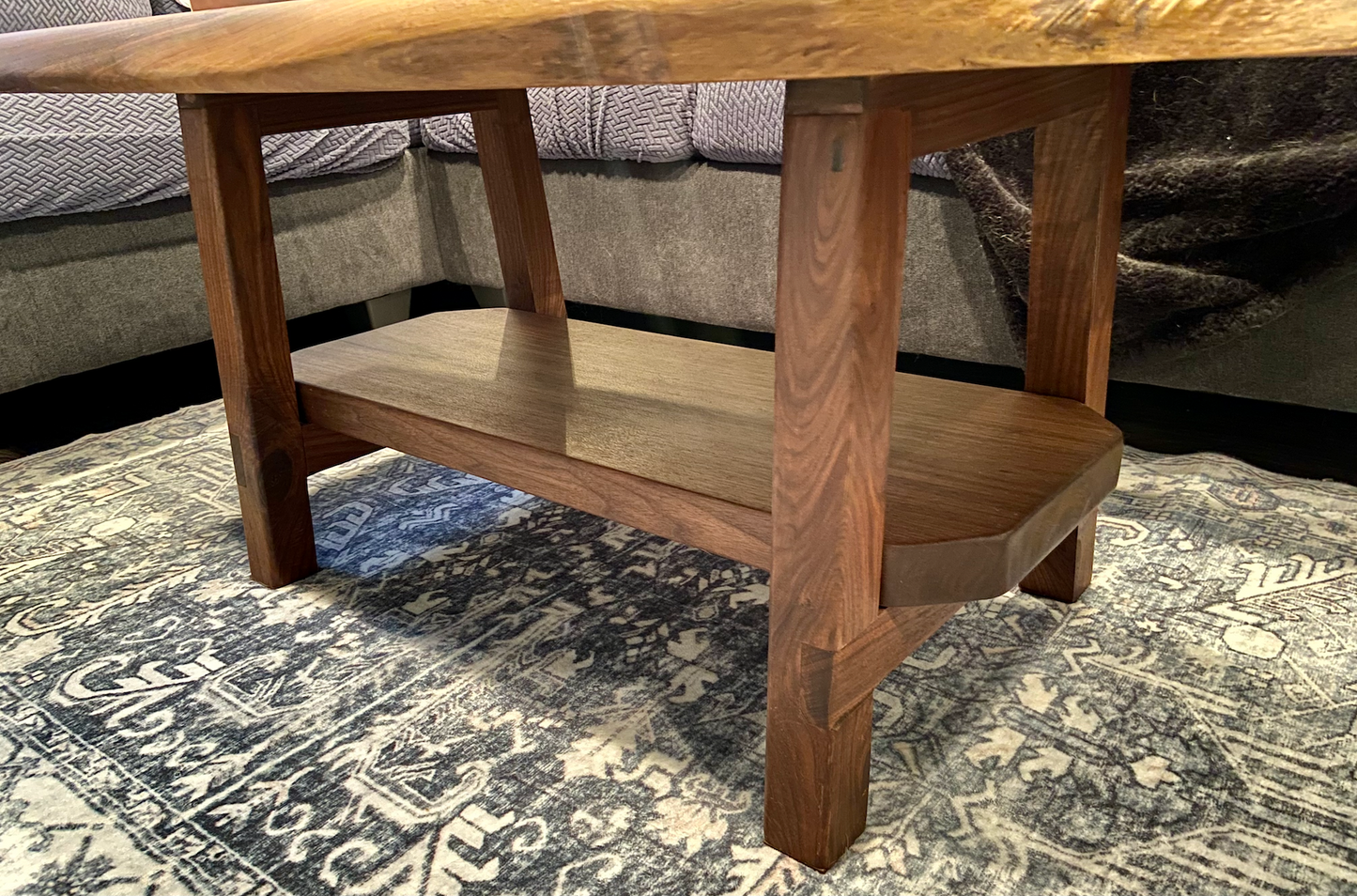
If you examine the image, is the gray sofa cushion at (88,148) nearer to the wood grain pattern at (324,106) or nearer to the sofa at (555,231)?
the sofa at (555,231)

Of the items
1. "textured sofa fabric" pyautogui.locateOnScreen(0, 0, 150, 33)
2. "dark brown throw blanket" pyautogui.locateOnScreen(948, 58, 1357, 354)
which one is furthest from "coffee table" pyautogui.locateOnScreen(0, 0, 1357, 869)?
"textured sofa fabric" pyautogui.locateOnScreen(0, 0, 150, 33)

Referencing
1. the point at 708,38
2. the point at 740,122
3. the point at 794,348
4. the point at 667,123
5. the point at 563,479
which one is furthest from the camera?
the point at 667,123

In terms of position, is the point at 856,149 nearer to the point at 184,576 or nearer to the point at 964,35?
the point at 964,35

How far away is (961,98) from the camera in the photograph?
0.65 meters

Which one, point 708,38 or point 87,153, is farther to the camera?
point 87,153

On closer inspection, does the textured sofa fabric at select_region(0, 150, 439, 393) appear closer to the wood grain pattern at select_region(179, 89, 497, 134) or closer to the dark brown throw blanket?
the wood grain pattern at select_region(179, 89, 497, 134)

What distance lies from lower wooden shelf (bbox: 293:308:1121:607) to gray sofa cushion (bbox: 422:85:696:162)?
21.0 inches

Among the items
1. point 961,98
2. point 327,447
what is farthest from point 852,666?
point 327,447

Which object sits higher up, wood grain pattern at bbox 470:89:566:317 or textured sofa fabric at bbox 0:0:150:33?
textured sofa fabric at bbox 0:0:150:33

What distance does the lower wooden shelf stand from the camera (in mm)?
705

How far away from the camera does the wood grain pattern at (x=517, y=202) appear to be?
1.31 metres

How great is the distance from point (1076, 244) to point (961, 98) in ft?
1.04

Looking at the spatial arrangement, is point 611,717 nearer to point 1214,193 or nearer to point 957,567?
point 957,567

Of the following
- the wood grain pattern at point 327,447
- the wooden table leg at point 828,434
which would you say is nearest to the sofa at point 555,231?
the wood grain pattern at point 327,447
